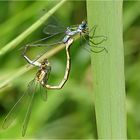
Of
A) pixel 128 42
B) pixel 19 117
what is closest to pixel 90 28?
pixel 19 117

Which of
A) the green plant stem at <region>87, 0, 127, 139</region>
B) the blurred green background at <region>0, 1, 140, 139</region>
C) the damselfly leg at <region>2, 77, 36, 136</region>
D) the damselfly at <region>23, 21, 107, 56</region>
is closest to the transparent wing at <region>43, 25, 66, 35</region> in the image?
the damselfly at <region>23, 21, 107, 56</region>

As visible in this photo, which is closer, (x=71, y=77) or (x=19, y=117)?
(x=19, y=117)

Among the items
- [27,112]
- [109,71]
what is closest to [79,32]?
[109,71]

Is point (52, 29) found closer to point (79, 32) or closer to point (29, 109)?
point (79, 32)

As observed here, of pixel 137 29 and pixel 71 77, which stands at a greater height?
pixel 137 29

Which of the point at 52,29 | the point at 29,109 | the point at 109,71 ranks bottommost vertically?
the point at 29,109

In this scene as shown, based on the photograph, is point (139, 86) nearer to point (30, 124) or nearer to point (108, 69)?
point (30, 124)

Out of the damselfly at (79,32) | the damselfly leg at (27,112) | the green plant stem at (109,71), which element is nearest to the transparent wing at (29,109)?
the damselfly leg at (27,112)

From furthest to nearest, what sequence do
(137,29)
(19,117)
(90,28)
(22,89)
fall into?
(137,29)
(22,89)
(19,117)
(90,28)
